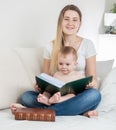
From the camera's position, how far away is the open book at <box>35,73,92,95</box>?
4.91 feet

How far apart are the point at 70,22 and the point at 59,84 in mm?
543

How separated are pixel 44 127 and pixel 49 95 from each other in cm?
35

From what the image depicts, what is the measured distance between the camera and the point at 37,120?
55.7 inches

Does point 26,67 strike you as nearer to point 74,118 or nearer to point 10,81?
point 10,81

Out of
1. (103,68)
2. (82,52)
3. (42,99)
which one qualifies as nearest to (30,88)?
Result: (42,99)

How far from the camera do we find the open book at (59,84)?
58.9 inches

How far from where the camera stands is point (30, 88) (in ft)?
5.95

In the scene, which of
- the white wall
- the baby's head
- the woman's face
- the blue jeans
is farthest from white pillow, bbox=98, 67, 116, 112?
the white wall

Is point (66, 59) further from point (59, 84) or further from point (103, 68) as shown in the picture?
point (103, 68)

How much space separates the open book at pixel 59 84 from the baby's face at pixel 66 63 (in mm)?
142

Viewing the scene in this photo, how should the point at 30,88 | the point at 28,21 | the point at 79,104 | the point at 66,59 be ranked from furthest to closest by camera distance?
the point at 28,21 → the point at 30,88 → the point at 66,59 → the point at 79,104

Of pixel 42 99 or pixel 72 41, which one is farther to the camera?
pixel 72 41

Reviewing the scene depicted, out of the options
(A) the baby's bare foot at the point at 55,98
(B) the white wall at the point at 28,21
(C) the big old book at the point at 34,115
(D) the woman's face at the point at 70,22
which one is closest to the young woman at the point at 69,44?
(D) the woman's face at the point at 70,22

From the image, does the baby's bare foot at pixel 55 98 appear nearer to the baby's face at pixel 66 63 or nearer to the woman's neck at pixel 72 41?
the baby's face at pixel 66 63
